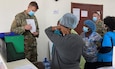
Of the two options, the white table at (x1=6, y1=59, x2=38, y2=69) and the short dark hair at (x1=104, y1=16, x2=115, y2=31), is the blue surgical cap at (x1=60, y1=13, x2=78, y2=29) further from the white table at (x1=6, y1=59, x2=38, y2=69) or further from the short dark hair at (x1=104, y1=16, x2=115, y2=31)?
the short dark hair at (x1=104, y1=16, x2=115, y2=31)

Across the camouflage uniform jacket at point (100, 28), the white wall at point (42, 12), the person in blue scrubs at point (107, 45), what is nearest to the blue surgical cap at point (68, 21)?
the person in blue scrubs at point (107, 45)

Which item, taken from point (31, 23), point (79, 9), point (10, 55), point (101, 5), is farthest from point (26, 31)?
point (101, 5)

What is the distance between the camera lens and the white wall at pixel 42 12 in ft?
12.2

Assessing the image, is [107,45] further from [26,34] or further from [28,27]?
[26,34]

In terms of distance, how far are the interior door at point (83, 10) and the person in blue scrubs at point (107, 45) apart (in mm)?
2027

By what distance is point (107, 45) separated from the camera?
262cm

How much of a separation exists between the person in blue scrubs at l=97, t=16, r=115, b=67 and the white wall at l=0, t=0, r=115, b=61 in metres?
1.81

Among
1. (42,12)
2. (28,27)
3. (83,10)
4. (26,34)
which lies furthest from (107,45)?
(83,10)

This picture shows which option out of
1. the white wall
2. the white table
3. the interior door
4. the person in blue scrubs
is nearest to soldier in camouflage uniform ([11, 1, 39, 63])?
the white wall

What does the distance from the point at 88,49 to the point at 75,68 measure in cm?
80

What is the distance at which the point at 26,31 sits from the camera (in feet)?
10.1

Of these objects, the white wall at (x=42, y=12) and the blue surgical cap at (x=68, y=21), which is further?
the white wall at (x=42, y=12)

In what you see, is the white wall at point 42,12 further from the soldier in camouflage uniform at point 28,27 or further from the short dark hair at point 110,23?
the short dark hair at point 110,23

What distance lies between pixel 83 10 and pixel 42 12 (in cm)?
132
